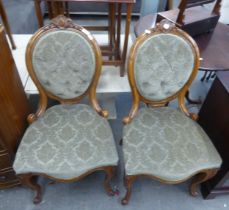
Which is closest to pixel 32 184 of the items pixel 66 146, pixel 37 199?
pixel 37 199

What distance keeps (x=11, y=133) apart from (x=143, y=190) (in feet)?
2.77

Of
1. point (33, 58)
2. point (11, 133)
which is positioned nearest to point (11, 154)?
point (11, 133)

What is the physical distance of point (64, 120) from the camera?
45.9 inches

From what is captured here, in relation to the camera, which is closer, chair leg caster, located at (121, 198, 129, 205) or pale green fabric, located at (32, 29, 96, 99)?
pale green fabric, located at (32, 29, 96, 99)

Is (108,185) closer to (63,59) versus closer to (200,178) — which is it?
(200,178)

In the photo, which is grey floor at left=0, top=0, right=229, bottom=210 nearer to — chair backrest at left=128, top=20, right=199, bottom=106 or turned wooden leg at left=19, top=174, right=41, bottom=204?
turned wooden leg at left=19, top=174, right=41, bottom=204

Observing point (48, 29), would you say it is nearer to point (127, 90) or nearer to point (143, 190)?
point (127, 90)

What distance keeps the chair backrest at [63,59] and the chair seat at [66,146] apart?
16 centimetres

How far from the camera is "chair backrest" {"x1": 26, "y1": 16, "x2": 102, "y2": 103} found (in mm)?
1040

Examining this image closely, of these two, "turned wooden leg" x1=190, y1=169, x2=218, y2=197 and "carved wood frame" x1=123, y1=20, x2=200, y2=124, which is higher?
"carved wood frame" x1=123, y1=20, x2=200, y2=124

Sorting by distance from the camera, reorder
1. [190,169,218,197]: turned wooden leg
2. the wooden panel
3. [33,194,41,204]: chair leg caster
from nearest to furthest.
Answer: the wooden panel < [190,169,218,197]: turned wooden leg < [33,194,41,204]: chair leg caster

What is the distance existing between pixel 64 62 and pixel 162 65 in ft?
1.65

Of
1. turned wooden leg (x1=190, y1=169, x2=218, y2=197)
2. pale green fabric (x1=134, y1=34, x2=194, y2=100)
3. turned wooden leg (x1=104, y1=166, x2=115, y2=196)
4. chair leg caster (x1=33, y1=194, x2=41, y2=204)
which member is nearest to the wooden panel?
chair leg caster (x1=33, y1=194, x2=41, y2=204)

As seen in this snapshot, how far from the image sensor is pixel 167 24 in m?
1.04
